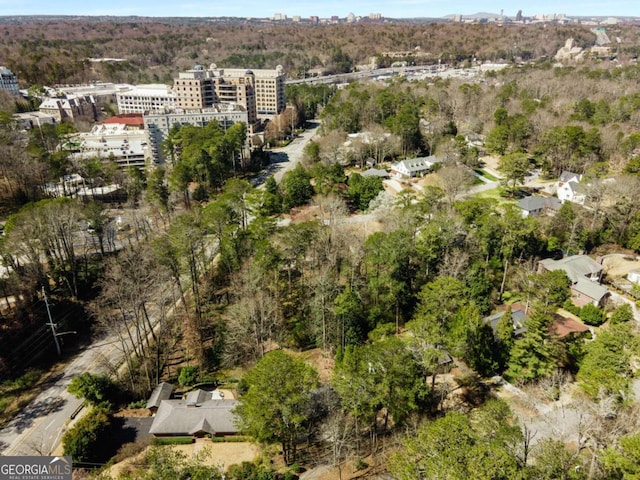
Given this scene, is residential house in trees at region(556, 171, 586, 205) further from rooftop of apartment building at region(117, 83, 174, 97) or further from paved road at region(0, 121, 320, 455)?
rooftop of apartment building at region(117, 83, 174, 97)

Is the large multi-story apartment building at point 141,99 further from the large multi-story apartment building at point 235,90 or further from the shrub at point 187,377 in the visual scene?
the shrub at point 187,377

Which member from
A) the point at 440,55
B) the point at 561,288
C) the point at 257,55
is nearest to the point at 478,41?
the point at 440,55

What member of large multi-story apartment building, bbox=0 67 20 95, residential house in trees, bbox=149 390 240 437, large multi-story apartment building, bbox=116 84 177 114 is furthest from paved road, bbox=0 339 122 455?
large multi-story apartment building, bbox=0 67 20 95

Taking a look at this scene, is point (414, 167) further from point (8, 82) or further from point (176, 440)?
point (8, 82)

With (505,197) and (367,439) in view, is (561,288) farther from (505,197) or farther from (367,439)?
(505,197)

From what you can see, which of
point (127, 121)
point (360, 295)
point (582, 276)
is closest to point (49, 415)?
point (360, 295)

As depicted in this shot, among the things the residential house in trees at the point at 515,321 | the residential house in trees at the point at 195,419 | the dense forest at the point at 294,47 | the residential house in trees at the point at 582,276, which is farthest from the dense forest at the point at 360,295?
the dense forest at the point at 294,47
